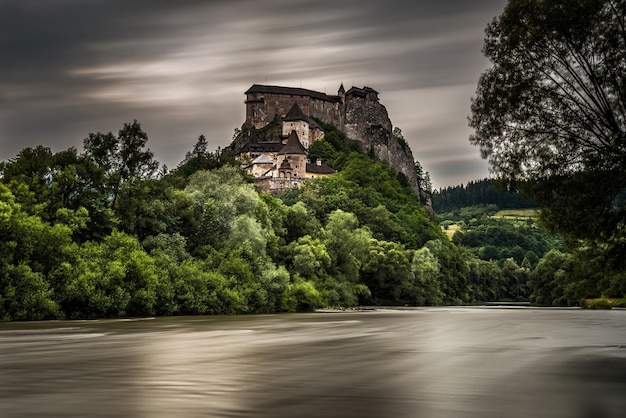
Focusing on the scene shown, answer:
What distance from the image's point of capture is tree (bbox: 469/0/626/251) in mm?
25719

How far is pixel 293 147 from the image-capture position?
18525cm

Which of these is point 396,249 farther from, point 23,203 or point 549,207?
point 549,207

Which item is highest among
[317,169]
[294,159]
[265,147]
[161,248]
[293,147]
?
[265,147]

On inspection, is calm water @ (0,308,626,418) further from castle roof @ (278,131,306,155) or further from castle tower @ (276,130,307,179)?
castle roof @ (278,131,306,155)

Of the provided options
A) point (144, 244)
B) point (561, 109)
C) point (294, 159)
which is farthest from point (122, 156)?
point (294, 159)

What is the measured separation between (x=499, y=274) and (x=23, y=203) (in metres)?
133

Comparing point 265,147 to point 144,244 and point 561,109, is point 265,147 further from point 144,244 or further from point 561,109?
Answer: point 561,109

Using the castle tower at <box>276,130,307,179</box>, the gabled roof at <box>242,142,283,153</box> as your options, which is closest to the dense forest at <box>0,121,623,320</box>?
the castle tower at <box>276,130,307,179</box>

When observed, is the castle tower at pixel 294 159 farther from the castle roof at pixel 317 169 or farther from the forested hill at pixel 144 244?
the forested hill at pixel 144 244

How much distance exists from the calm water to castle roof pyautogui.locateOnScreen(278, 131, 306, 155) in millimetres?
156292

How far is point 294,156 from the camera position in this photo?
7200 inches

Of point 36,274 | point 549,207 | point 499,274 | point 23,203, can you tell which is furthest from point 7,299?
point 499,274

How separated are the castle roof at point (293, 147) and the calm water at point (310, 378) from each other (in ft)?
513

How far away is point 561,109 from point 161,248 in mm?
42059
